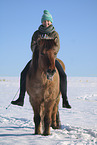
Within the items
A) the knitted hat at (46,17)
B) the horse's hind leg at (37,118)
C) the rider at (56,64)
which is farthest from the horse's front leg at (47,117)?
the knitted hat at (46,17)

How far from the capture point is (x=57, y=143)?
4098 millimetres

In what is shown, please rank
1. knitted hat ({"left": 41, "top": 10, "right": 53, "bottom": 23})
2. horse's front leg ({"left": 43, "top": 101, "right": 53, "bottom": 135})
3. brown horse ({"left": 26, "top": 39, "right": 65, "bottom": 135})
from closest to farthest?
brown horse ({"left": 26, "top": 39, "right": 65, "bottom": 135})
horse's front leg ({"left": 43, "top": 101, "right": 53, "bottom": 135})
knitted hat ({"left": 41, "top": 10, "right": 53, "bottom": 23})

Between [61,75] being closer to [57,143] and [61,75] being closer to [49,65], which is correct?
[49,65]

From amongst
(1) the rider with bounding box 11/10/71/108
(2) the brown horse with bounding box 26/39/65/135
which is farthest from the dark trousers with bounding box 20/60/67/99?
(2) the brown horse with bounding box 26/39/65/135

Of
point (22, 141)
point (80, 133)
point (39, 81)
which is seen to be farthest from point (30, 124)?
point (39, 81)

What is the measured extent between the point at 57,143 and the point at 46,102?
91 cm

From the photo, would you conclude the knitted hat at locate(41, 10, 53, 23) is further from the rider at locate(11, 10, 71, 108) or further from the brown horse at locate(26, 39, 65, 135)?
the brown horse at locate(26, 39, 65, 135)

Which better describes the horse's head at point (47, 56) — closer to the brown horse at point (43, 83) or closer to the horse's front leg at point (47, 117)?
the brown horse at point (43, 83)

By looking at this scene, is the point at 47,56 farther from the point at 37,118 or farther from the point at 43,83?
the point at 37,118

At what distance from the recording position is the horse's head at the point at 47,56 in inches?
147

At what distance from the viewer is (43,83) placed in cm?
423

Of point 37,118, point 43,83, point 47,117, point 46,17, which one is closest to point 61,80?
point 43,83

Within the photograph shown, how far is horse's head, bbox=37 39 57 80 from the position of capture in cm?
373

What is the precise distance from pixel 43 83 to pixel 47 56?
680 mm
